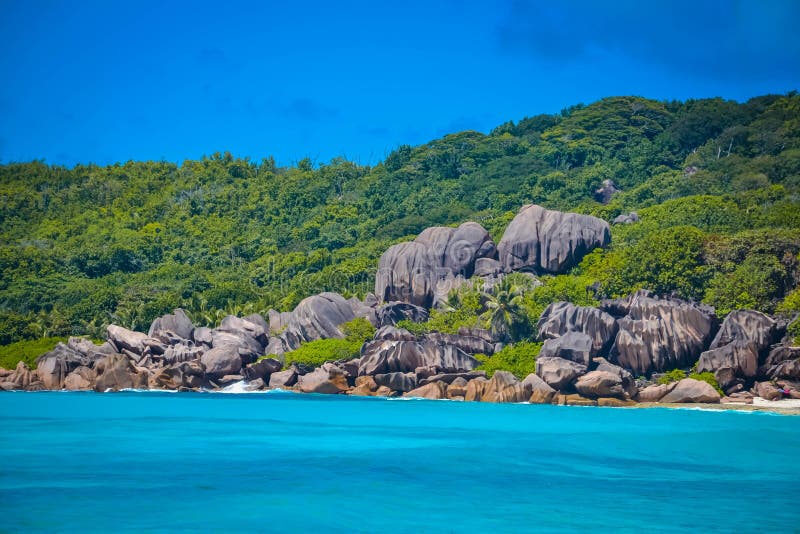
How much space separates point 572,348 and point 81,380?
90.3ft

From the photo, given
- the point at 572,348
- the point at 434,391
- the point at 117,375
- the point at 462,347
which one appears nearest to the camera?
the point at 572,348

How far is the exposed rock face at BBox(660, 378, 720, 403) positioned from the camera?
38.4 metres

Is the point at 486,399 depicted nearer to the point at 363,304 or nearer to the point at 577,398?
the point at 577,398

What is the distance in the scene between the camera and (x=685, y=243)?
46812 millimetres

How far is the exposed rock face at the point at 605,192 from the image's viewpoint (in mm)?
77688

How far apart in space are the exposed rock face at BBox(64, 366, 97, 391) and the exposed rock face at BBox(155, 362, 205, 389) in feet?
12.1

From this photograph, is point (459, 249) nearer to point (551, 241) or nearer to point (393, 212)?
point (551, 241)

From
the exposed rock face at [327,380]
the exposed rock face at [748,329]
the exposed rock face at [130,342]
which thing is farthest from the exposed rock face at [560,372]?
the exposed rock face at [130,342]

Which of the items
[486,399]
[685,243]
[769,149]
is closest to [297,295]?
[486,399]

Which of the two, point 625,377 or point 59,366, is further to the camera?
point 59,366

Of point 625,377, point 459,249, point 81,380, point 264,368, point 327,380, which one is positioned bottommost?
point 81,380

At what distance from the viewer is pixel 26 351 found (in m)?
57.1

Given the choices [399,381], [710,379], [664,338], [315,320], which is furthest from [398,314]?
[710,379]

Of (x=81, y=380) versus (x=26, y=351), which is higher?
(x=26, y=351)
